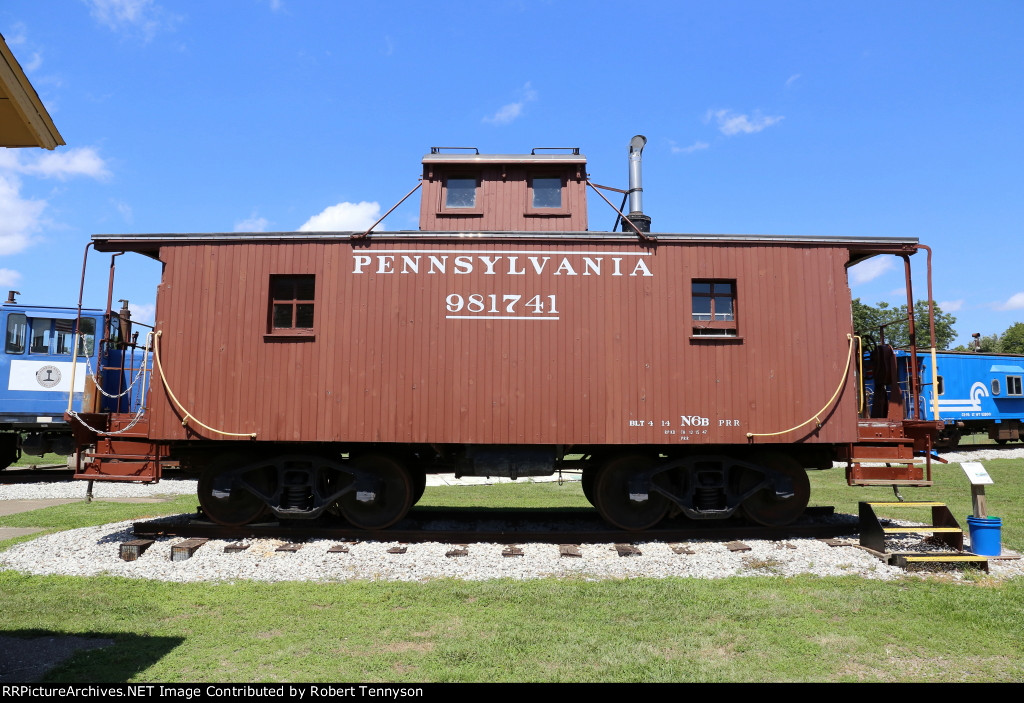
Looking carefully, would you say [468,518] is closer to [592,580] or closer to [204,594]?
[592,580]

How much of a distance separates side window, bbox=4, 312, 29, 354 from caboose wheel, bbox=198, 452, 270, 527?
1014cm

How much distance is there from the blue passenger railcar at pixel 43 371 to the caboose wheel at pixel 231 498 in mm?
7760

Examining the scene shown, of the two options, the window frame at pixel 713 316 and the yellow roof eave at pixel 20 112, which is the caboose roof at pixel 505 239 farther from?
the yellow roof eave at pixel 20 112

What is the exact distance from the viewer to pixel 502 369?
342 inches

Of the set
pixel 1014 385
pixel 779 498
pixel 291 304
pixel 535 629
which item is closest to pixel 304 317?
pixel 291 304

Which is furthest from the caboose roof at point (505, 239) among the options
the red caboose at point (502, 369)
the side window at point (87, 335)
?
the side window at point (87, 335)

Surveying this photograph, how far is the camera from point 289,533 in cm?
855

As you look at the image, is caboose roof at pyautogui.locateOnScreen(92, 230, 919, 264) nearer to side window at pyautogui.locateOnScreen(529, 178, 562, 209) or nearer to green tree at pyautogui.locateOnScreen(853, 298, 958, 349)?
side window at pyautogui.locateOnScreen(529, 178, 562, 209)

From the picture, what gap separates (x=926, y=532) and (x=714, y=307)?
3.81 meters

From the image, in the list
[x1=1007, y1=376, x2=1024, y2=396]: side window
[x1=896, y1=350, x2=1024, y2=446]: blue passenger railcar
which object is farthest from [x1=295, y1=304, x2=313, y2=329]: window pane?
[x1=1007, y1=376, x2=1024, y2=396]: side window

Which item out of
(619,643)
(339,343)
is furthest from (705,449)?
(339,343)

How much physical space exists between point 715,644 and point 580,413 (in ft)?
13.4

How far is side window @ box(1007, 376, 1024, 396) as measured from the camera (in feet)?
78.4

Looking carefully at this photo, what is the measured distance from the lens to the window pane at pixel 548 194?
10.4 metres
